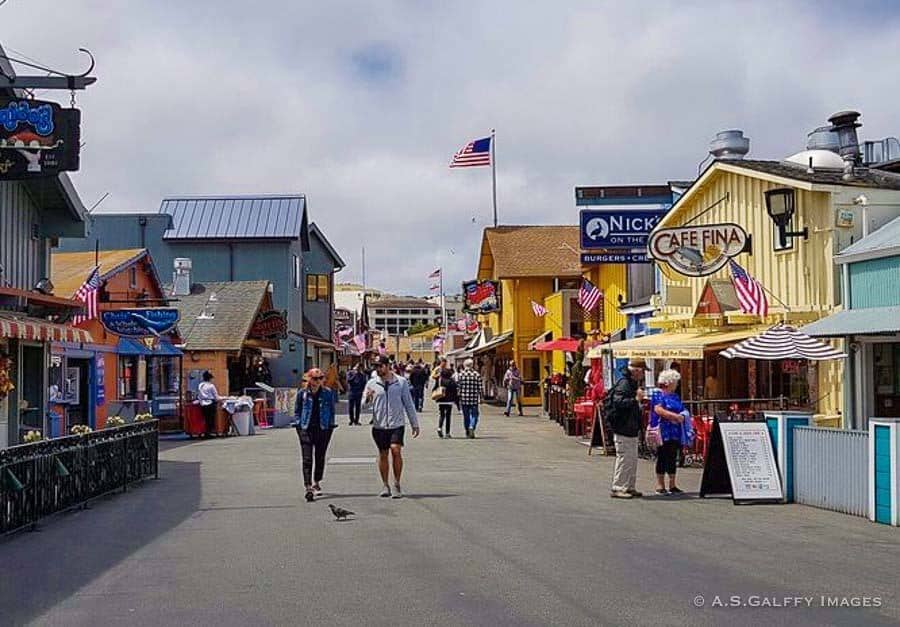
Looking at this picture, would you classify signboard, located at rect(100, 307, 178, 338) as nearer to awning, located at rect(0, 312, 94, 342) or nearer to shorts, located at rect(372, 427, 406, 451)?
awning, located at rect(0, 312, 94, 342)

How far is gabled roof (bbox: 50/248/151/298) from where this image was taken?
2274 centimetres

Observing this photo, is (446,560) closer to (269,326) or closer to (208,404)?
(208,404)

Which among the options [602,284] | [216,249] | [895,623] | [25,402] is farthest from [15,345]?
[216,249]

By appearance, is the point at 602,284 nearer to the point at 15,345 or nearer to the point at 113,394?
the point at 113,394

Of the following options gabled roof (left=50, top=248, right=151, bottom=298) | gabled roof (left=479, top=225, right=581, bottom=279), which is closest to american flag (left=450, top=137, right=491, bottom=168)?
gabled roof (left=479, top=225, right=581, bottom=279)

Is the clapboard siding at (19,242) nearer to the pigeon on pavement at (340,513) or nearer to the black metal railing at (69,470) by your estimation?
the black metal railing at (69,470)

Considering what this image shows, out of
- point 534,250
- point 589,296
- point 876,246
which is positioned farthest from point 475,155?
point 876,246

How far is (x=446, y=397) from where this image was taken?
25250 mm

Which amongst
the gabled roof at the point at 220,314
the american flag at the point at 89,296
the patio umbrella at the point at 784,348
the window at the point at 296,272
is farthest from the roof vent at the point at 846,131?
the window at the point at 296,272

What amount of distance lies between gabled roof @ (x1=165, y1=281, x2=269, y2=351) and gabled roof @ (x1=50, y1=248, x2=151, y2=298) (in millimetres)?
5513

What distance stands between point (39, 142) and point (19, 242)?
533cm

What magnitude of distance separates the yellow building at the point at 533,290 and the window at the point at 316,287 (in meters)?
9.12

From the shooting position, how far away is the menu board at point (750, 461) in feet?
43.7

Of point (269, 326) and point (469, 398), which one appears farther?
point (269, 326)
